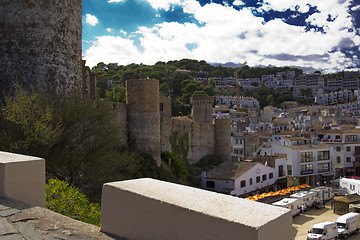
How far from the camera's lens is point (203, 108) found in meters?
41.9

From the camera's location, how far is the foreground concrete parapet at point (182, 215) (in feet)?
8.57

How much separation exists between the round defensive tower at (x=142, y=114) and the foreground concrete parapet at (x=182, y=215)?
1729cm

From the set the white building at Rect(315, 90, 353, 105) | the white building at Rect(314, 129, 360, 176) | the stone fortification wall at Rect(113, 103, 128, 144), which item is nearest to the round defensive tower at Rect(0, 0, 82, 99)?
the stone fortification wall at Rect(113, 103, 128, 144)

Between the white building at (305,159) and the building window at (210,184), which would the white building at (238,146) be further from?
the building window at (210,184)

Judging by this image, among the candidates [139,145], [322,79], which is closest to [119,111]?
[139,145]

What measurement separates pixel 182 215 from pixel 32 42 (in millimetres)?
10902

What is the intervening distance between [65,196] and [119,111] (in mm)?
14082

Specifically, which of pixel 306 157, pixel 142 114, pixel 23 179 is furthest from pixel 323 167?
pixel 23 179

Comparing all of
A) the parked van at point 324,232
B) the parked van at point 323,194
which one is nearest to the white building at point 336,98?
the parked van at point 323,194

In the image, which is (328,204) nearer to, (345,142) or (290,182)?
(290,182)

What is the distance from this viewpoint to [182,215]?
290 centimetres

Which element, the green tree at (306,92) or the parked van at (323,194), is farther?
the green tree at (306,92)

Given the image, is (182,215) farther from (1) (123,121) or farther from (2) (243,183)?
(2) (243,183)

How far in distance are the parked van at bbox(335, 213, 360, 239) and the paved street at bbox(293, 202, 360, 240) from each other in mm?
617
